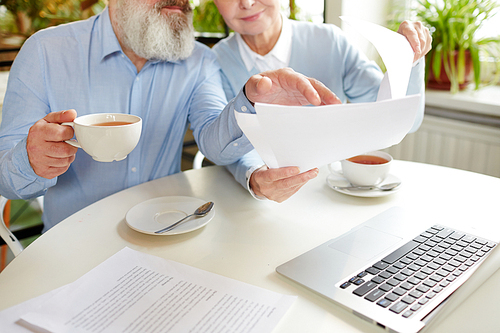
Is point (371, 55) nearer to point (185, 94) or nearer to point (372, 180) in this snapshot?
point (185, 94)

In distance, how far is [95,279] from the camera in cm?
71

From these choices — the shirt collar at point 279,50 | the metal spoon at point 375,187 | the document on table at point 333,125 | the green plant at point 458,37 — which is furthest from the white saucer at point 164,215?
the green plant at point 458,37

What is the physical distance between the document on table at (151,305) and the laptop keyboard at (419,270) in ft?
0.45

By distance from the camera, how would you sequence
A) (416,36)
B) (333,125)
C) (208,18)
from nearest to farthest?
(333,125)
(416,36)
(208,18)

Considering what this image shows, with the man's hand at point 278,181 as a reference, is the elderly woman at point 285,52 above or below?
above

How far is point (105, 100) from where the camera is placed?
128cm

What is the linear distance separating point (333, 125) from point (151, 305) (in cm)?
38

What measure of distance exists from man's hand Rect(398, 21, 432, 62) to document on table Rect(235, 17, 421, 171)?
0.90 feet

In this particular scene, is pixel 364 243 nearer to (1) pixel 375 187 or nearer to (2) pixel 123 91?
(1) pixel 375 187

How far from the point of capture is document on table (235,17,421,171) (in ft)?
2.01

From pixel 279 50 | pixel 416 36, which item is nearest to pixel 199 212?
pixel 416 36

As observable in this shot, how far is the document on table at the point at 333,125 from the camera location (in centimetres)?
61

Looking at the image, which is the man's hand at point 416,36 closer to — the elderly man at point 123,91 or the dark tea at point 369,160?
the dark tea at point 369,160

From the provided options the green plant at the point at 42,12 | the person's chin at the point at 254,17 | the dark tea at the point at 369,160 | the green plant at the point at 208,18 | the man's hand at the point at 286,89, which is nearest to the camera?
the man's hand at the point at 286,89
